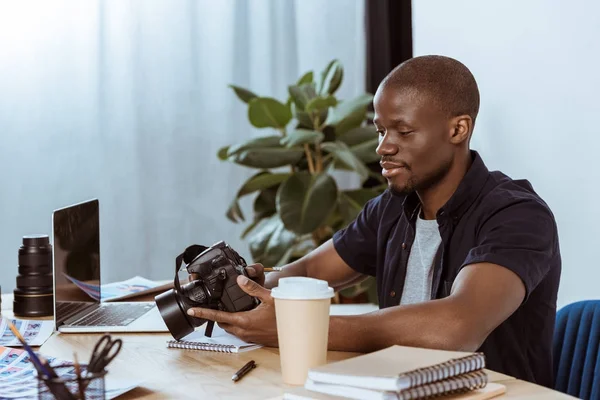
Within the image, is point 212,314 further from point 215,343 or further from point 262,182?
point 262,182

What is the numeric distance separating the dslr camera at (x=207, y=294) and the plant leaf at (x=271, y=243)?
1757mm

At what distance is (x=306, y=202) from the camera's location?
321cm

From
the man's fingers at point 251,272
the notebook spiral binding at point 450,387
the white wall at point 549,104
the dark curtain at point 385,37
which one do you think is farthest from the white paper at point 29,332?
the dark curtain at point 385,37

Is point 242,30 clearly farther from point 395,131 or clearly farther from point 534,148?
point 395,131

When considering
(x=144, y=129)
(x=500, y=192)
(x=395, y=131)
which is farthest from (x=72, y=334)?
(x=144, y=129)

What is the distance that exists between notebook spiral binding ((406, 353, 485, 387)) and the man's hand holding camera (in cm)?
40

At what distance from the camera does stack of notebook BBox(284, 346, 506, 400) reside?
1014 millimetres

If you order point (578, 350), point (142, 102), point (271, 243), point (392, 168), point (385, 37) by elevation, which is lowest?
point (271, 243)

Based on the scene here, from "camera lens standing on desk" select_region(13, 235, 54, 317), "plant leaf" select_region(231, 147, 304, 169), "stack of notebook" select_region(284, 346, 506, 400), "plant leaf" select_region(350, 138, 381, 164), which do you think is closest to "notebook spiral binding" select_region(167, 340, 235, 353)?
"stack of notebook" select_region(284, 346, 506, 400)

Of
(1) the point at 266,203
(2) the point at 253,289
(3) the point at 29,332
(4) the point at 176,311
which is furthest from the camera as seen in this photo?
(1) the point at 266,203

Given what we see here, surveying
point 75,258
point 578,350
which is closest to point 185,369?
point 75,258

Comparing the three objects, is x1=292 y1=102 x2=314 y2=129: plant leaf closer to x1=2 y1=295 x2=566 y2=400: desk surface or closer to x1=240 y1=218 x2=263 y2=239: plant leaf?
x1=240 y1=218 x2=263 y2=239: plant leaf

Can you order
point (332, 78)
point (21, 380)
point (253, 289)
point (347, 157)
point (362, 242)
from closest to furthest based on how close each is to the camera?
point (21, 380)
point (253, 289)
point (362, 242)
point (347, 157)
point (332, 78)

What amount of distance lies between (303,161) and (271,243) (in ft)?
1.29
